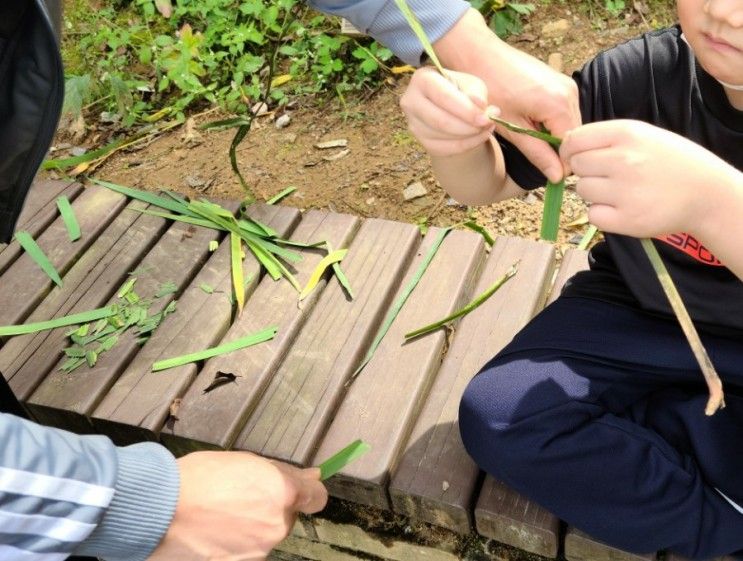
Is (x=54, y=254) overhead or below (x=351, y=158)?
overhead

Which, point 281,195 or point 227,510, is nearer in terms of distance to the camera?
point 227,510

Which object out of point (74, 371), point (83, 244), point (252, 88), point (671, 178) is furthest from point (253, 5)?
point (671, 178)

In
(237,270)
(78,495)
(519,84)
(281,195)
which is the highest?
(519,84)

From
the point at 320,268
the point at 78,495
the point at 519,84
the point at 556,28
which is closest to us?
the point at 78,495

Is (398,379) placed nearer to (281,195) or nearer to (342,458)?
(342,458)

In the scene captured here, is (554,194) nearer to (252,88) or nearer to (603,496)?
(603,496)

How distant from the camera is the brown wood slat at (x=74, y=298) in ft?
6.93

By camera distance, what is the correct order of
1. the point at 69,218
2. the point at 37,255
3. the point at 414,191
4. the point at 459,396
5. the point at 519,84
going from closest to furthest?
the point at 519,84, the point at 459,396, the point at 37,255, the point at 69,218, the point at 414,191

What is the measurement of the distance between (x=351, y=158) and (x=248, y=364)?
4.19ft

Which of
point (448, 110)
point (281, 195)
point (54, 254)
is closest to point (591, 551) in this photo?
point (448, 110)

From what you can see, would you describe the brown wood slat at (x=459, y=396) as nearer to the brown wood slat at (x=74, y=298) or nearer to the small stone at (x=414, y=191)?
the small stone at (x=414, y=191)

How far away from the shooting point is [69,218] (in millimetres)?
2521

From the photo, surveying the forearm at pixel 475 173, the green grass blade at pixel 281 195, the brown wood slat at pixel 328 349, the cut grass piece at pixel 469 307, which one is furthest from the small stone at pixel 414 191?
the forearm at pixel 475 173

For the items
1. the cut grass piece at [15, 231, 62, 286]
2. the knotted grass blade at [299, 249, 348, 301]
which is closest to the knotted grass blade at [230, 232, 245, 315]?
the knotted grass blade at [299, 249, 348, 301]
